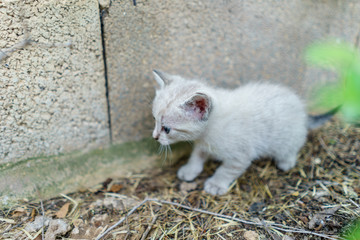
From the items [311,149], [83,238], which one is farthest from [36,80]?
[311,149]

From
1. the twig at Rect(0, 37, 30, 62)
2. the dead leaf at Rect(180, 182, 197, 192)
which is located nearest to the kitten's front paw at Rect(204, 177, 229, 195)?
the dead leaf at Rect(180, 182, 197, 192)

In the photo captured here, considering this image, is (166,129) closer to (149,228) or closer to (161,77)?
(161,77)

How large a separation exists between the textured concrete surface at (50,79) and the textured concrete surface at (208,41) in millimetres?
164

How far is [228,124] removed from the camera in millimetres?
2041

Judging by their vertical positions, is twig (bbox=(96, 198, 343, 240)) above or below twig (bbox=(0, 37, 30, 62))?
below

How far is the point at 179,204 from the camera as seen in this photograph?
79.0 inches

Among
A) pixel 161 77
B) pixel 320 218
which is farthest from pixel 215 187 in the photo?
pixel 161 77

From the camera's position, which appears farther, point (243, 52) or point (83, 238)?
point (243, 52)

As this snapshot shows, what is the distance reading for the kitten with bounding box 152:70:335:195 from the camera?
1831mm

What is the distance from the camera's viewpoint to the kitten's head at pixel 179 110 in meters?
1.76

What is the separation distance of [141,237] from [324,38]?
2.52 metres

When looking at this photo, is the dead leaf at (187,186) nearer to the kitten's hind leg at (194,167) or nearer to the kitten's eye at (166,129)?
the kitten's hind leg at (194,167)

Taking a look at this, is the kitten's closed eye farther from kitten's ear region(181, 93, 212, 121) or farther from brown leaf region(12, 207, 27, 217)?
brown leaf region(12, 207, 27, 217)

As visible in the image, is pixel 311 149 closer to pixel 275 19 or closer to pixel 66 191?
pixel 275 19
